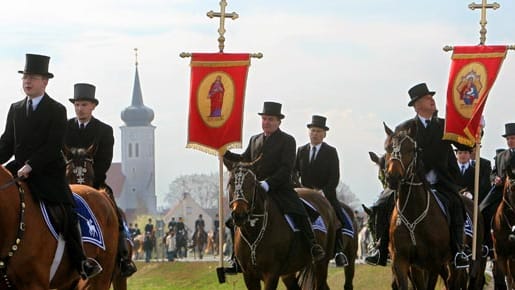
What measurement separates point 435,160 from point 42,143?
704 cm

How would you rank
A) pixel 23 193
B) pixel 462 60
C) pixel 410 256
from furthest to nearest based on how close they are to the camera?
pixel 462 60
pixel 410 256
pixel 23 193

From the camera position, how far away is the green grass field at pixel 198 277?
33031 millimetres

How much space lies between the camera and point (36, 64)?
13.7m

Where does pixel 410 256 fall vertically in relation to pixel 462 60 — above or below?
below

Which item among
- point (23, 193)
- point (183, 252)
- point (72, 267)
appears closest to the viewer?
point (23, 193)

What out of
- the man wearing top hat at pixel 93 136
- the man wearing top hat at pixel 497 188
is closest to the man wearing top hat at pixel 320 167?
the man wearing top hat at pixel 497 188

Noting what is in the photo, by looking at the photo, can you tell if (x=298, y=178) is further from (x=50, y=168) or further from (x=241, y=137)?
(x=50, y=168)

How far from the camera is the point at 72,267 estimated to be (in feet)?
46.2

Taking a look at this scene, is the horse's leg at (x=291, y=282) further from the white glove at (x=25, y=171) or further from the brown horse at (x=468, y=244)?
the white glove at (x=25, y=171)

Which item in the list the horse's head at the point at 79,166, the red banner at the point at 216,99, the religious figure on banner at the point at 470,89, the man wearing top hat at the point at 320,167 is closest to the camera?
the horse's head at the point at 79,166

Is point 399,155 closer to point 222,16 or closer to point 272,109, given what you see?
point 272,109

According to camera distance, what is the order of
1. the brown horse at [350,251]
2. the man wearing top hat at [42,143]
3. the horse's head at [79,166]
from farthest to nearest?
the brown horse at [350,251] → the horse's head at [79,166] → the man wearing top hat at [42,143]

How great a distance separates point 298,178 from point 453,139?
4923 mm

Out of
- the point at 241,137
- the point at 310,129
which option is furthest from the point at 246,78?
the point at 310,129
